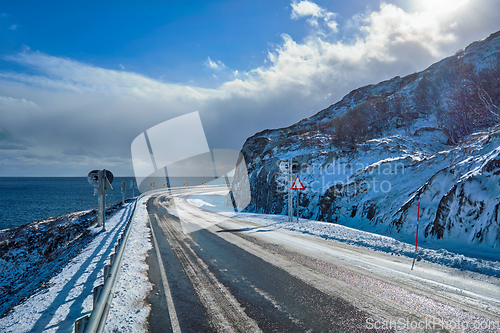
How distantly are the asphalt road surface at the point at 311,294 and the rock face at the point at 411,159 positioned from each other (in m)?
4.54

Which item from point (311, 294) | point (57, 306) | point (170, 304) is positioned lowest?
point (311, 294)

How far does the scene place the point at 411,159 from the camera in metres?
16.4

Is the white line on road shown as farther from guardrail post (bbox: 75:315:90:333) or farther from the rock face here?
the rock face

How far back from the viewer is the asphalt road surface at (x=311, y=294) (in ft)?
12.9

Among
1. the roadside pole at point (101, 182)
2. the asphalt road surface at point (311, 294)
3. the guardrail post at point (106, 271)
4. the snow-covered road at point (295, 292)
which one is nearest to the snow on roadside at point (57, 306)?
the snow-covered road at point (295, 292)

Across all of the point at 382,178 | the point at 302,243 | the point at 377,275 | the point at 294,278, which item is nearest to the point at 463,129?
the point at 382,178

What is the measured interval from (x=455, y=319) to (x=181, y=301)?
4.68m

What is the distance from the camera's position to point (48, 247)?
1792 cm

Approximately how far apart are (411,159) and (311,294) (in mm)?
15073

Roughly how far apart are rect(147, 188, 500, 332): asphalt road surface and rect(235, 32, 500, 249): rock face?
14.9 feet

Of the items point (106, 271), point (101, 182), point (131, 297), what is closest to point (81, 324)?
point (106, 271)

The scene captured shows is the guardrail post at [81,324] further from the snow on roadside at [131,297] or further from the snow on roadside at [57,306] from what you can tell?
the snow on roadside at [57,306]

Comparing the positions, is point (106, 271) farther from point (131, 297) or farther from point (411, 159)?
point (411, 159)

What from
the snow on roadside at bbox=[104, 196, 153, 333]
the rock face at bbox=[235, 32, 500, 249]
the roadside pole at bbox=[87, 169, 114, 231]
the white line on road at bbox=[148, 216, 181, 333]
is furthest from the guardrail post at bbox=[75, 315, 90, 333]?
the roadside pole at bbox=[87, 169, 114, 231]
